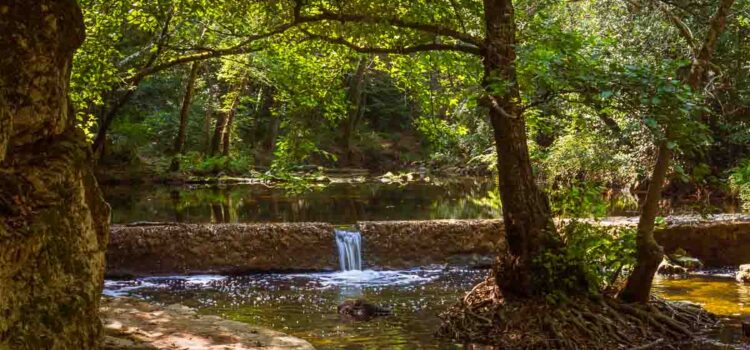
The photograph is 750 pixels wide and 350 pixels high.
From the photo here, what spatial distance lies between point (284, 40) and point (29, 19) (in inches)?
269

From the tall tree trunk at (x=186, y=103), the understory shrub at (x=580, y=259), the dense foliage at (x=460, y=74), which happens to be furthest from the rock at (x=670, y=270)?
the tall tree trunk at (x=186, y=103)

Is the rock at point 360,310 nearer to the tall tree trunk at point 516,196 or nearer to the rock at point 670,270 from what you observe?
the tall tree trunk at point 516,196

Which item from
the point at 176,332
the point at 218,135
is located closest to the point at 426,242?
the point at 176,332

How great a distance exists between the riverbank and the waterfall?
6.86 meters

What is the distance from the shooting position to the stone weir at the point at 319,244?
14.8 m

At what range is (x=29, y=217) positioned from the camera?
14.4 ft

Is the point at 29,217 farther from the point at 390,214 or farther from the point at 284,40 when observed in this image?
the point at 390,214

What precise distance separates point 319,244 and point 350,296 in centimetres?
311

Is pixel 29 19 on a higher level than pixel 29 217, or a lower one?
higher

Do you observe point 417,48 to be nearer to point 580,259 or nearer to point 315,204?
point 580,259

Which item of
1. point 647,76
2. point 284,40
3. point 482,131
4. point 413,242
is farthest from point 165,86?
point 647,76

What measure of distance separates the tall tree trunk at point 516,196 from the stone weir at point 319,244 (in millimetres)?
5425

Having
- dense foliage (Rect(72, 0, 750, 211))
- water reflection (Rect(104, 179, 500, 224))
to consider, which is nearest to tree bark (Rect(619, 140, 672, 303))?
dense foliage (Rect(72, 0, 750, 211))

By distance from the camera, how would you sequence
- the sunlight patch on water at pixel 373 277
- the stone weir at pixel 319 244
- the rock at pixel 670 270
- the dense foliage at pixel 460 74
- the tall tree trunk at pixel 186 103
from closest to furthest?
the dense foliage at pixel 460 74, the sunlight patch on water at pixel 373 277, the rock at pixel 670 270, the stone weir at pixel 319 244, the tall tree trunk at pixel 186 103
